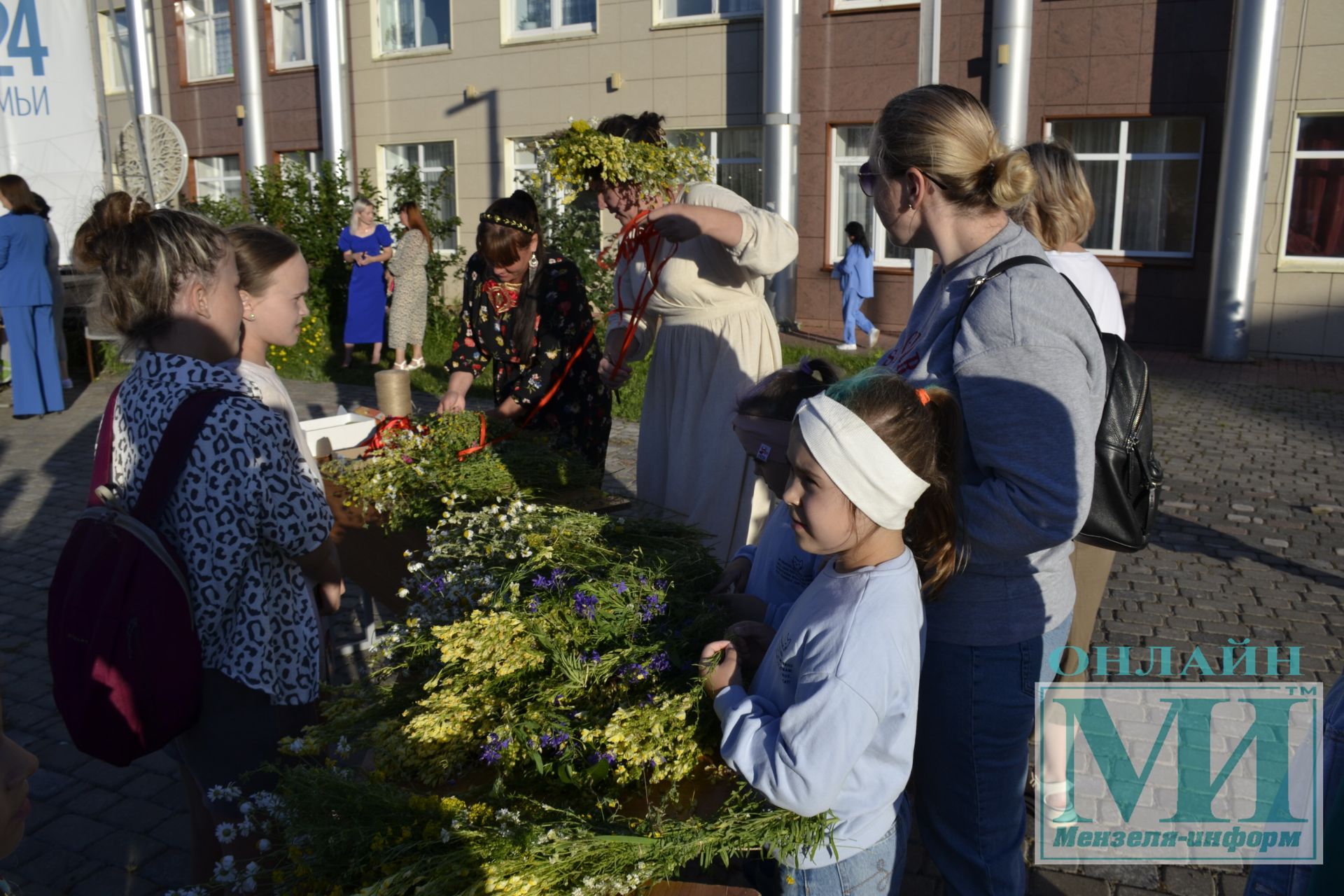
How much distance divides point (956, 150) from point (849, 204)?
14493 mm

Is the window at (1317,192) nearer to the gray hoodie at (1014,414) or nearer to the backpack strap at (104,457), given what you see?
the gray hoodie at (1014,414)

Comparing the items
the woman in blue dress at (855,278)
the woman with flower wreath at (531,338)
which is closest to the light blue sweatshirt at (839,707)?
the woman with flower wreath at (531,338)

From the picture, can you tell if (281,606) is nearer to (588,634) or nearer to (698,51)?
(588,634)

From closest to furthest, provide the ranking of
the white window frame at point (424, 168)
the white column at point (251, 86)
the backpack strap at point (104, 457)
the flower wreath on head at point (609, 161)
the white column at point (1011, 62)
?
the backpack strap at point (104, 457)
the flower wreath on head at point (609, 161)
the white column at point (1011, 62)
the white window frame at point (424, 168)
the white column at point (251, 86)

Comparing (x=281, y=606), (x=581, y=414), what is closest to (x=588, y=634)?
(x=281, y=606)

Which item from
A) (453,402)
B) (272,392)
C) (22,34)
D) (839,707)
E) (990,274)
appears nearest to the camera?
(839,707)

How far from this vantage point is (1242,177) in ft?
41.7

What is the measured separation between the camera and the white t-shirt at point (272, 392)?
2898 millimetres

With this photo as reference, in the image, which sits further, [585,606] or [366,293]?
[366,293]

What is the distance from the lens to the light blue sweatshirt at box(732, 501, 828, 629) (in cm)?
244

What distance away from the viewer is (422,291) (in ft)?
42.6

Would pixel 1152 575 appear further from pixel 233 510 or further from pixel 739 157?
pixel 739 157

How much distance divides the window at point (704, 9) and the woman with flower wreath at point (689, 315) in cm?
1314

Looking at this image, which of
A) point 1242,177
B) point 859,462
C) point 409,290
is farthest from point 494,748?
point 1242,177
